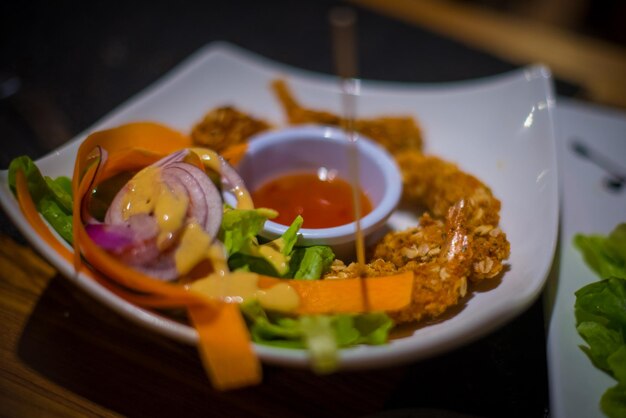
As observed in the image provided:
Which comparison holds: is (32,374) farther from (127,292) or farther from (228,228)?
(228,228)

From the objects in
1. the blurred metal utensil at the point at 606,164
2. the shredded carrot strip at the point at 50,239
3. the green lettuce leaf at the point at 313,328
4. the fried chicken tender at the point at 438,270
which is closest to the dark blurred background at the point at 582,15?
the blurred metal utensil at the point at 606,164

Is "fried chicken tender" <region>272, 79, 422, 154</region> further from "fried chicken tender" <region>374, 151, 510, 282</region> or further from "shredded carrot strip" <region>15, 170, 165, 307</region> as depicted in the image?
"shredded carrot strip" <region>15, 170, 165, 307</region>

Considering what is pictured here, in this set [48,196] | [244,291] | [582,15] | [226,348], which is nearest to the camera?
[226,348]

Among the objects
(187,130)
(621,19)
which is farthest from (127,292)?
(621,19)

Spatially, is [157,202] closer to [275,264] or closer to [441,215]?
[275,264]

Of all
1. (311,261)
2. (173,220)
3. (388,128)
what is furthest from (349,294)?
(388,128)

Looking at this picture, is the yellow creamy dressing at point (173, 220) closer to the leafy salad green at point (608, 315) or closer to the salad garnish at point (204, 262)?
the salad garnish at point (204, 262)
